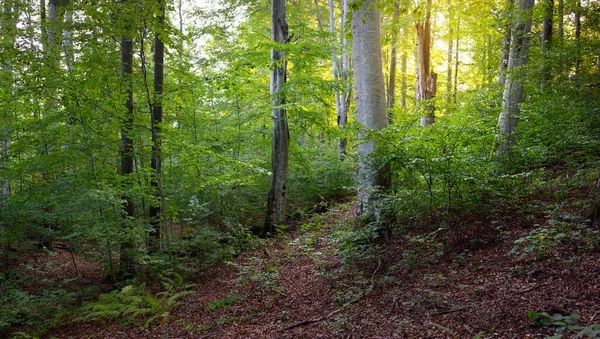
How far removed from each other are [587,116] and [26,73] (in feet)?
32.2

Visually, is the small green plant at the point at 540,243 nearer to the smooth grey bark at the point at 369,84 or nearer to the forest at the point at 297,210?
the forest at the point at 297,210

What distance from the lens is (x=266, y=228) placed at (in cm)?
987

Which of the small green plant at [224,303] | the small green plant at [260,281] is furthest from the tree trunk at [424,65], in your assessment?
the small green plant at [224,303]

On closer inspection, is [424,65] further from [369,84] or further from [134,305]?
[134,305]

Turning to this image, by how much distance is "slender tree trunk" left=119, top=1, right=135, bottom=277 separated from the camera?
23.5 feet

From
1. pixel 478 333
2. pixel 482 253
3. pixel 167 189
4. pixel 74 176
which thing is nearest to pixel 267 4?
pixel 167 189

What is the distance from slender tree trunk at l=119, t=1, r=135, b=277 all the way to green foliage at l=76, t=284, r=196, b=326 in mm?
834

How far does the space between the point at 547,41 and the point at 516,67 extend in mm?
3150

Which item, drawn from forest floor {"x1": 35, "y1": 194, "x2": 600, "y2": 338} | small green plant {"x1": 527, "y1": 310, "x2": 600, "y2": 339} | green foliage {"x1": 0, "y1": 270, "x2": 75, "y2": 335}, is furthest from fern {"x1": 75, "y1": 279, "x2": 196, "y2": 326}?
small green plant {"x1": 527, "y1": 310, "x2": 600, "y2": 339}

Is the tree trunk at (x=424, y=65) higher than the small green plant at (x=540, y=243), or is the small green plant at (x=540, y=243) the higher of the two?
the tree trunk at (x=424, y=65)

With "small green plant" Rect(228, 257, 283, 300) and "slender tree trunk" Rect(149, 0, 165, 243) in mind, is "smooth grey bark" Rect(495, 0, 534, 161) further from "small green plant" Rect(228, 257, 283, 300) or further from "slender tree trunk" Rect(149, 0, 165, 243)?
"slender tree trunk" Rect(149, 0, 165, 243)

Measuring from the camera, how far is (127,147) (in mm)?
7883

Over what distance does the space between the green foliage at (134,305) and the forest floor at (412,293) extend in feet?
0.45

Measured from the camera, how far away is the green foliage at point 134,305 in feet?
19.4
